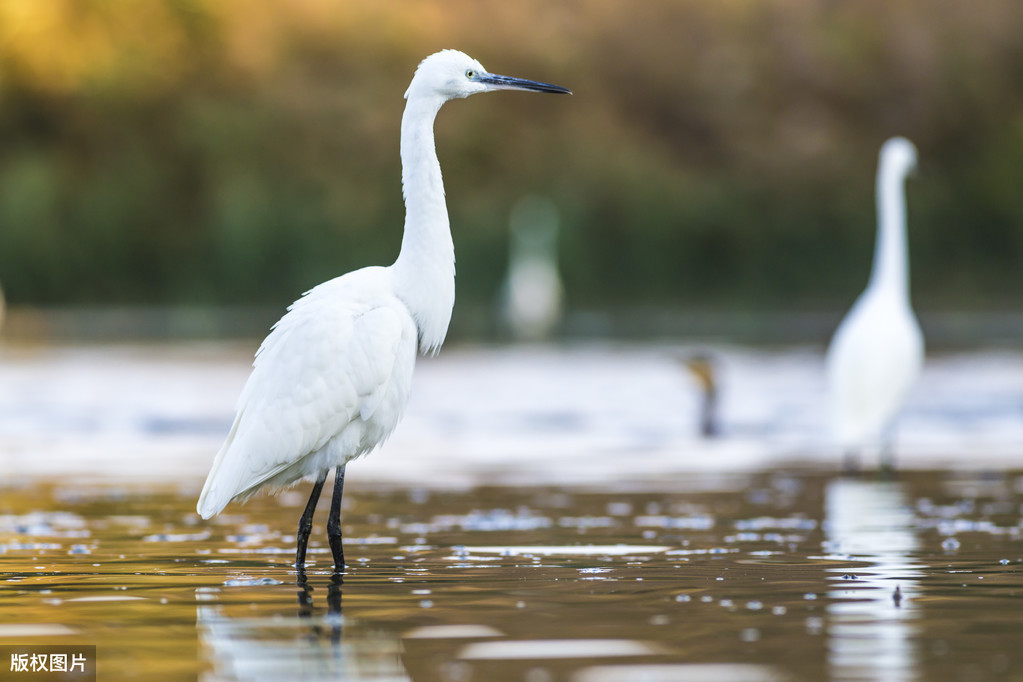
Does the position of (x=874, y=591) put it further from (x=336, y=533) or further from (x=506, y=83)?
(x=506, y=83)

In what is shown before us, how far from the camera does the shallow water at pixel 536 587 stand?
505 centimetres

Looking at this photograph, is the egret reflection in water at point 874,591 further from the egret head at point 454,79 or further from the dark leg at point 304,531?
the egret head at point 454,79

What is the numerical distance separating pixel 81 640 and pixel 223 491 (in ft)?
5.80

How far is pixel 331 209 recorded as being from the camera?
81938 millimetres

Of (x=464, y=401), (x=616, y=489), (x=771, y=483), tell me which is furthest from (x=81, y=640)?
(x=464, y=401)

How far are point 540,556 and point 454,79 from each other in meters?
2.41

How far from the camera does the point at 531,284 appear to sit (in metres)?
45.4

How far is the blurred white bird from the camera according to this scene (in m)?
41.8

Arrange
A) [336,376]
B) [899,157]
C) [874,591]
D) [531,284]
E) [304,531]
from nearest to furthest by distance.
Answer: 1. [874,591]
2. [304,531]
3. [336,376]
4. [899,157]
5. [531,284]

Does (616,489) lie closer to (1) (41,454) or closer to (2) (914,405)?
(1) (41,454)

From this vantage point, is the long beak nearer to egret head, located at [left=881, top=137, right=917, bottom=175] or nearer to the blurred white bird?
egret head, located at [left=881, top=137, right=917, bottom=175]

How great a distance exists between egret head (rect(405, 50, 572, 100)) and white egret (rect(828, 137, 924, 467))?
5.35m

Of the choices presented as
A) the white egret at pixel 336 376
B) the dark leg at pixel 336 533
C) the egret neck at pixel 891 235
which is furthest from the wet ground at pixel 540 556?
the egret neck at pixel 891 235

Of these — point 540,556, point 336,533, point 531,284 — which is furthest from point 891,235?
point 531,284
